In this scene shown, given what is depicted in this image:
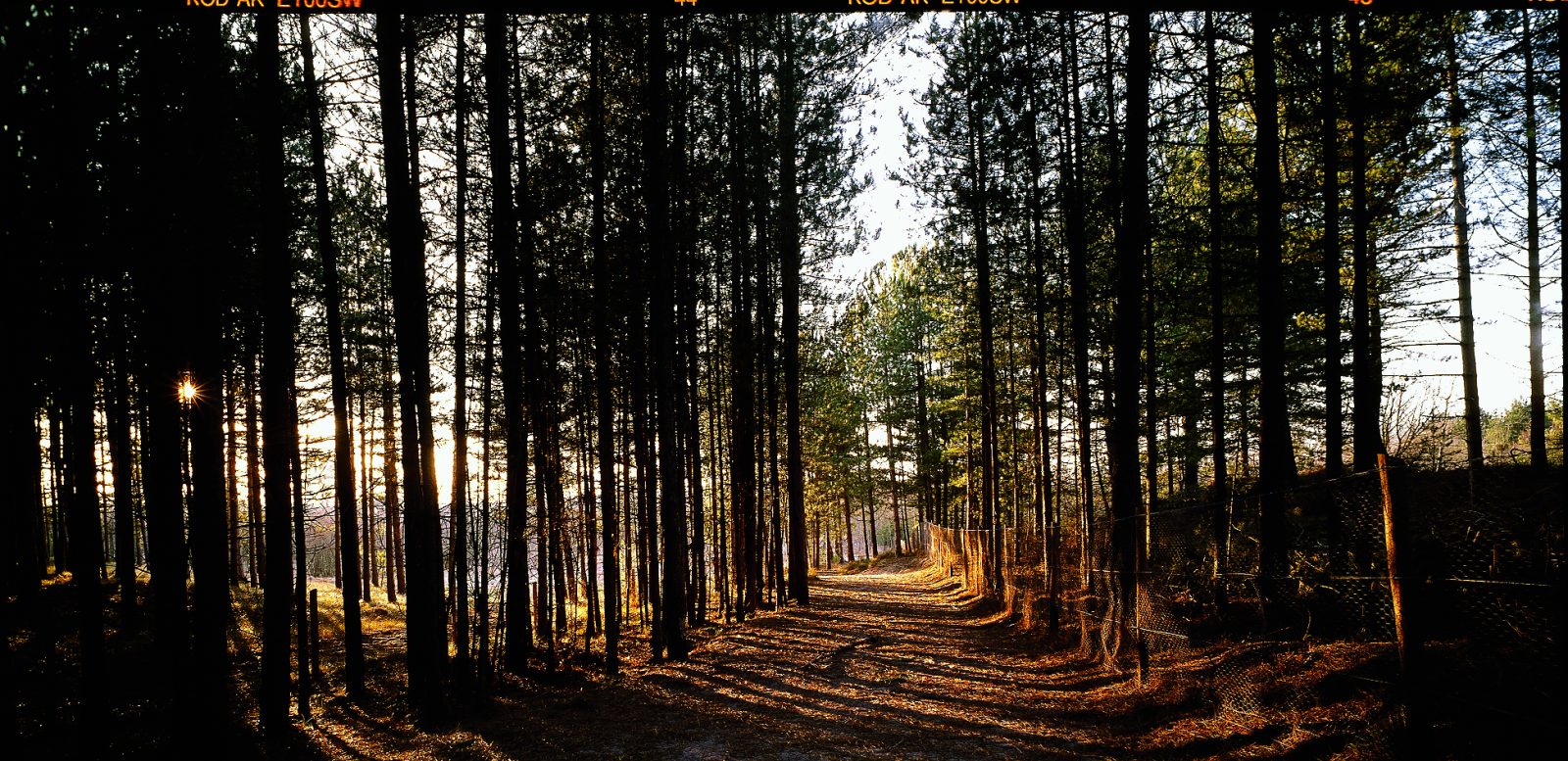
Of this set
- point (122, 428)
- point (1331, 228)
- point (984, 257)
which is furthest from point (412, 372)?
point (1331, 228)

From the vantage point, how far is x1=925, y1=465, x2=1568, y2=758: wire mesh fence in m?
4.49

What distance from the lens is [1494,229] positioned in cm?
1328

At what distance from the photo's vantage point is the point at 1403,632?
15.4 ft

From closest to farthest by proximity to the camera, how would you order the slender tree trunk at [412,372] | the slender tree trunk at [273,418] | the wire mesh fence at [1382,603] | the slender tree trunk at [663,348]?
the wire mesh fence at [1382,603], the slender tree trunk at [273,418], the slender tree trunk at [412,372], the slender tree trunk at [663,348]

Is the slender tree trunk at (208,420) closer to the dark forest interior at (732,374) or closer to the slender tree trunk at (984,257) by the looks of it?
the dark forest interior at (732,374)

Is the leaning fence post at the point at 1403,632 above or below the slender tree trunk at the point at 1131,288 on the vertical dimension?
below

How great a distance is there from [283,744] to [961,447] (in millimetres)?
21632

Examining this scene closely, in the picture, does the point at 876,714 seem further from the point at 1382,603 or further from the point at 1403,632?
the point at 1403,632

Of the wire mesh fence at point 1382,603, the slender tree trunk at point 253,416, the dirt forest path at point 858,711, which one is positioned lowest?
the dirt forest path at point 858,711

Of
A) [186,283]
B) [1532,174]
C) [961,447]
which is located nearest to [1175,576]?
[1532,174]

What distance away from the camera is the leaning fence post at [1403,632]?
457cm

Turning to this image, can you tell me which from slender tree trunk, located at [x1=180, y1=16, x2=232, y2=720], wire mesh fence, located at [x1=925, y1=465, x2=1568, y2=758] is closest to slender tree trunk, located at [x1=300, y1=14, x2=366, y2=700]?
slender tree trunk, located at [x1=180, y1=16, x2=232, y2=720]

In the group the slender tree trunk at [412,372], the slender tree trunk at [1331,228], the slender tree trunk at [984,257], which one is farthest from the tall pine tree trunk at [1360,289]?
the slender tree trunk at [412,372]

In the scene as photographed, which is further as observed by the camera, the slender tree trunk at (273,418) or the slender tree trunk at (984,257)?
the slender tree trunk at (984,257)
